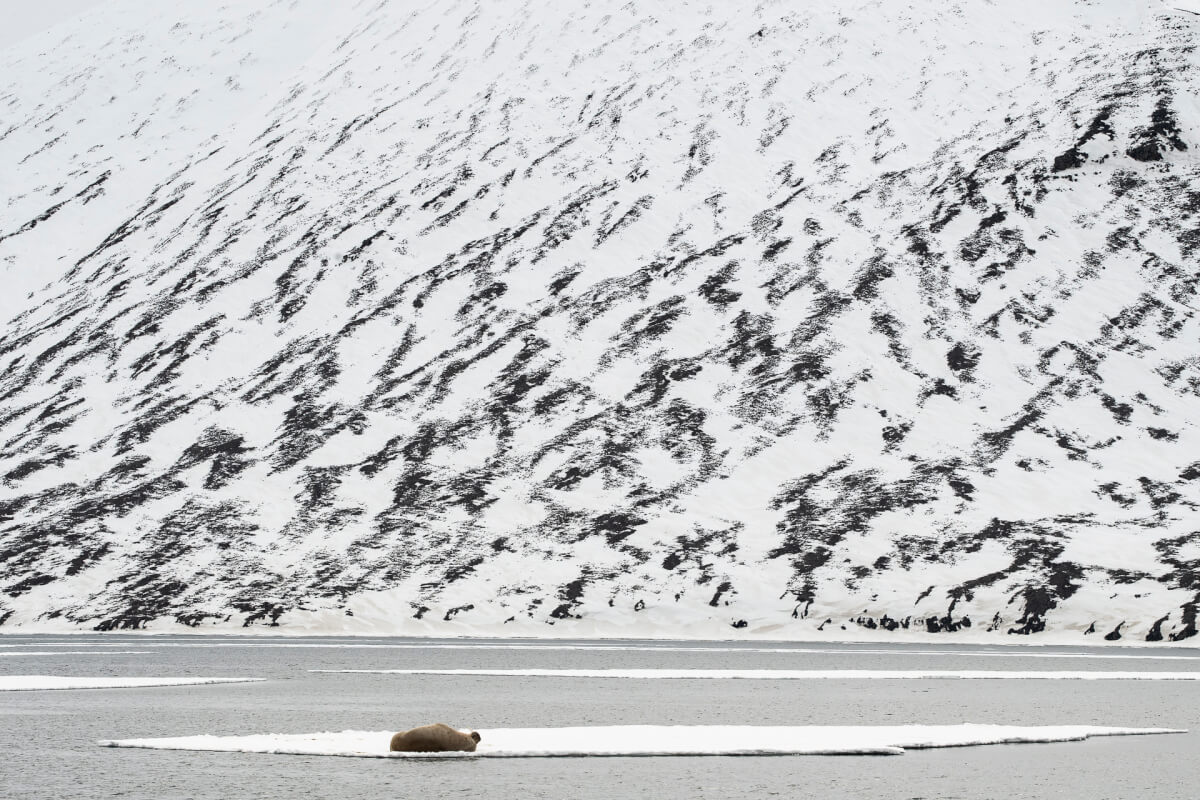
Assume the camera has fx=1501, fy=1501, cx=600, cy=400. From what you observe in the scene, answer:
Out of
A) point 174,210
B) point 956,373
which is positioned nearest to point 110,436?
point 174,210

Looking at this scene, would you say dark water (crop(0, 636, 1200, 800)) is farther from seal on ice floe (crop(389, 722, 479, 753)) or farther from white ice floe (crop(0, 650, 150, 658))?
white ice floe (crop(0, 650, 150, 658))

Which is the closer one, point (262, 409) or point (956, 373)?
point (956, 373)

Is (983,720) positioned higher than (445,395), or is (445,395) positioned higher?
(983,720)

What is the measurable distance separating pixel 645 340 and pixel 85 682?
47.1 metres

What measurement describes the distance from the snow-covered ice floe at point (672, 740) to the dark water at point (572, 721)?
329mm

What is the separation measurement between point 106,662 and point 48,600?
2551 centimetres

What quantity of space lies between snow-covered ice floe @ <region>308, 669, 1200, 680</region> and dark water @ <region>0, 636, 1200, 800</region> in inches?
42.8

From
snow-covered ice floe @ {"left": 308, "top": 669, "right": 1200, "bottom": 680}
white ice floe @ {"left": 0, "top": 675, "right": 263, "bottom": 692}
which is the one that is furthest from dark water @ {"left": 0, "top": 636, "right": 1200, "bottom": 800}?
snow-covered ice floe @ {"left": 308, "top": 669, "right": 1200, "bottom": 680}

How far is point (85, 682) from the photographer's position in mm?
22219

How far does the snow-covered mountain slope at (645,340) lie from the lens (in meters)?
50.8

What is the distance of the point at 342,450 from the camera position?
62781mm

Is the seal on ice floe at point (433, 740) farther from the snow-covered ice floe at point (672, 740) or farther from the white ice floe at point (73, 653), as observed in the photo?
the white ice floe at point (73, 653)

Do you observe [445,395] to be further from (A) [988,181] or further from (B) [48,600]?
(A) [988,181]

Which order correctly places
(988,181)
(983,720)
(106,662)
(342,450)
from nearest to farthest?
(983,720)
(106,662)
(342,450)
(988,181)
